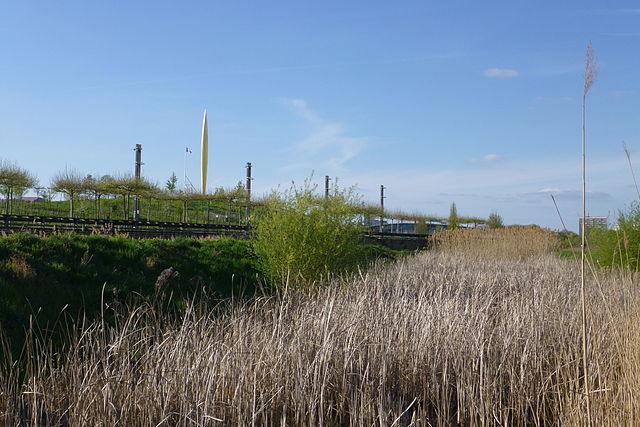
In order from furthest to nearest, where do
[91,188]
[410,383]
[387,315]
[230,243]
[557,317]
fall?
[91,188] < [230,243] < [557,317] < [387,315] < [410,383]

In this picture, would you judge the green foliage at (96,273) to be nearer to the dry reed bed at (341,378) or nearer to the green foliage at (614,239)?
the dry reed bed at (341,378)

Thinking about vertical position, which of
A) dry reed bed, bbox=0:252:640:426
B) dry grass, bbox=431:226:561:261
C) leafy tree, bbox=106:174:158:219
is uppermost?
leafy tree, bbox=106:174:158:219

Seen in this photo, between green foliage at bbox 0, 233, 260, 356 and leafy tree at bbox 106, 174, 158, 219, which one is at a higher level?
leafy tree at bbox 106, 174, 158, 219

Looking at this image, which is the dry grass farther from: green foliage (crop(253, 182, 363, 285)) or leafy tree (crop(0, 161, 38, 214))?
leafy tree (crop(0, 161, 38, 214))

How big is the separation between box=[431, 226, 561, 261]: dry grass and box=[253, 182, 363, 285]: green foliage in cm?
579

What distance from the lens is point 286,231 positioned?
895 centimetres

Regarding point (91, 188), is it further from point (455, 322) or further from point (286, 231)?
point (455, 322)

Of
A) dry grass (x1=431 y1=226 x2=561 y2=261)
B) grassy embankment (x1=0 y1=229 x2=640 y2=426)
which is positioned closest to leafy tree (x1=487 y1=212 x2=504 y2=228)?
dry grass (x1=431 y1=226 x2=561 y2=261)

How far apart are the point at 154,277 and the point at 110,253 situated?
0.80 m

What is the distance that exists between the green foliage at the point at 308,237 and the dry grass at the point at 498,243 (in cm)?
579

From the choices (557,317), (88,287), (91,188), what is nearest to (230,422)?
(557,317)

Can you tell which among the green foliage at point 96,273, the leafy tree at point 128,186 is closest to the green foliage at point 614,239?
the green foliage at point 96,273

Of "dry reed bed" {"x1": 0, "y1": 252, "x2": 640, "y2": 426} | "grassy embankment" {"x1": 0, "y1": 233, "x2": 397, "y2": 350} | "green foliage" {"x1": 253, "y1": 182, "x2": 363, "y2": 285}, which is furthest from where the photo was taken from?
"green foliage" {"x1": 253, "y1": 182, "x2": 363, "y2": 285}

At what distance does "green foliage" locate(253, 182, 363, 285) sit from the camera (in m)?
8.91
